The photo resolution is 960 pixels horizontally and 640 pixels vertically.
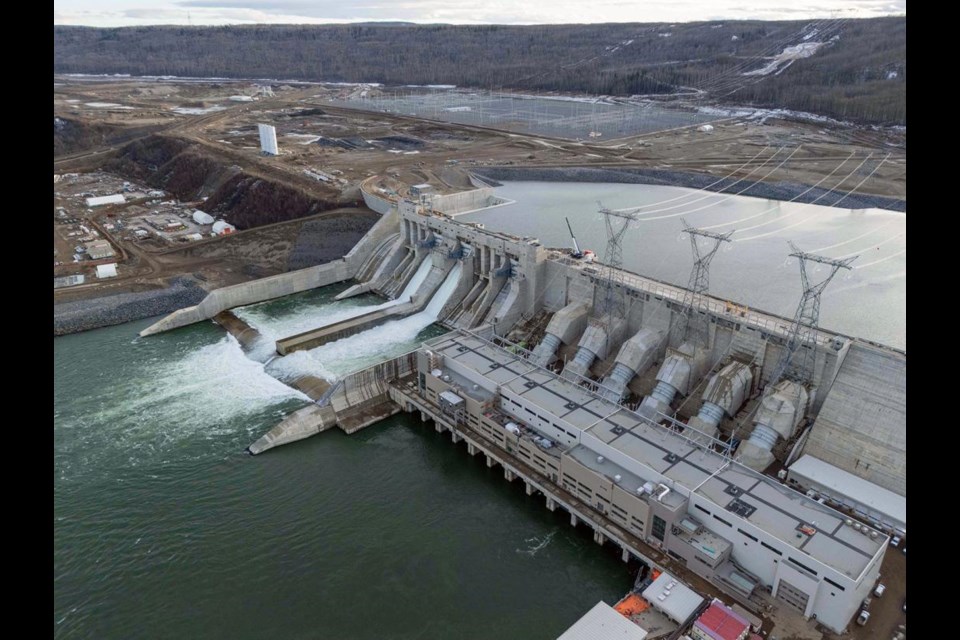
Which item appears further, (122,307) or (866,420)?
(122,307)

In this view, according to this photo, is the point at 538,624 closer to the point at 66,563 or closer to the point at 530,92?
the point at 66,563

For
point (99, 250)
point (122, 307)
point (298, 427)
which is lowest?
point (298, 427)

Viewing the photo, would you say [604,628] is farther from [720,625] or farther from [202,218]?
[202,218]

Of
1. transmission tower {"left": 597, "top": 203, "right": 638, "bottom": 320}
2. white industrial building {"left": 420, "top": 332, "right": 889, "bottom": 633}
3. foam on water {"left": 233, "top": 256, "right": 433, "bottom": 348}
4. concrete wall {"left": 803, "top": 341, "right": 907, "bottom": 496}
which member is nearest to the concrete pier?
white industrial building {"left": 420, "top": 332, "right": 889, "bottom": 633}

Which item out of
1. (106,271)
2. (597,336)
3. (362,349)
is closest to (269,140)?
(106,271)

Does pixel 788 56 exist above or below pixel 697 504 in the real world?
above

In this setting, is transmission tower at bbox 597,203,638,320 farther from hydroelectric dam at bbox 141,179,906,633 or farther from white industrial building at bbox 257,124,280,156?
white industrial building at bbox 257,124,280,156

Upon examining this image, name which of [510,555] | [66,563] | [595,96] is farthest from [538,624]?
[595,96]
